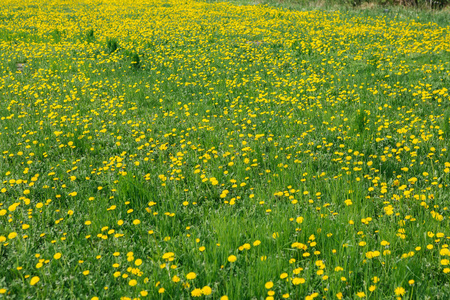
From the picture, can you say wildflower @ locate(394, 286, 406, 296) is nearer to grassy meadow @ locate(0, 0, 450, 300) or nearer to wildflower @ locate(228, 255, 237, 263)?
grassy meadow @ locate(0, 0, 450, 300)

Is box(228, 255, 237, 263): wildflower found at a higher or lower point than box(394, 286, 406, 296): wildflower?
higher

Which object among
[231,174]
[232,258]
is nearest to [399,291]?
[232,258]

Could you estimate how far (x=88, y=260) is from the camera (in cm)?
280

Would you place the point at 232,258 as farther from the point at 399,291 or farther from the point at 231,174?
the point at 231,174

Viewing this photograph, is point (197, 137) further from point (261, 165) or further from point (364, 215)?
point (364, 215)

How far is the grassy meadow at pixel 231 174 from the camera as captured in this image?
2.52 meters

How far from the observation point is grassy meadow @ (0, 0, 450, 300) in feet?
8.26

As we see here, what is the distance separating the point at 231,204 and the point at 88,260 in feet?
4.28

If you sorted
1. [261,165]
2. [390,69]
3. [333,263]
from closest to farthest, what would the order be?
[333,263] < [261,165] < [390,69]

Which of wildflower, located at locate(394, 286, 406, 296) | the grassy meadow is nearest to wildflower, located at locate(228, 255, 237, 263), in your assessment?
the grassy meadow

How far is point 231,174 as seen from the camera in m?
3.94

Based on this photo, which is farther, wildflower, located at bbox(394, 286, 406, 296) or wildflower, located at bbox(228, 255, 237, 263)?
wildflower, located at bbox(228, 255, 237, 263)

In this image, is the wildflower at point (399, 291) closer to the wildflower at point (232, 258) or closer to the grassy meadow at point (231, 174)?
the grassy meadow at point (231, 174)

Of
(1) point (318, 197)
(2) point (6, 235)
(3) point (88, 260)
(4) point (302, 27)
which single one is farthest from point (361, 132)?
(4) point (302, 27)
